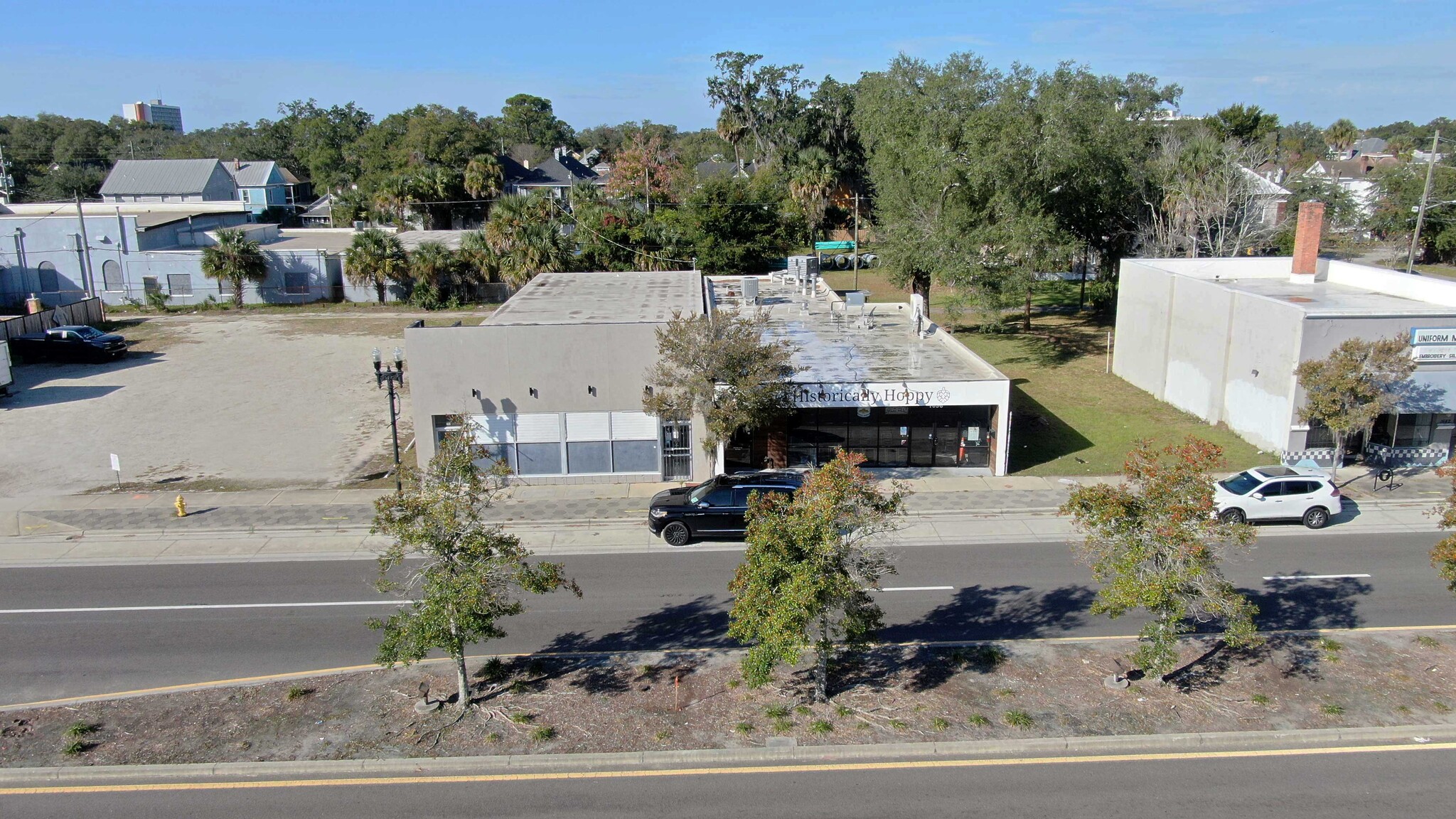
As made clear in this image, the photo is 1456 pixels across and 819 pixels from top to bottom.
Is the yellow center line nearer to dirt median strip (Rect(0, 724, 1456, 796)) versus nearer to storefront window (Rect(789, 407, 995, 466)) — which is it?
dirt median strip (Rect(0, 724, 1456, 796))

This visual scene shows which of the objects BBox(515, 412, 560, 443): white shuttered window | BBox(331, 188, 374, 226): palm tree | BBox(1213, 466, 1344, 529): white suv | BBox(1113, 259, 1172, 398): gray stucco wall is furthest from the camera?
BBox(331, 188, 374, 226): palm tree

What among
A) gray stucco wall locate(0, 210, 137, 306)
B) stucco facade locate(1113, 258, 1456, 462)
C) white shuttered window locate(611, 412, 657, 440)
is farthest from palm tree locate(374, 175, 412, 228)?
stucco facade locate(1113, 258, 1456, 462)

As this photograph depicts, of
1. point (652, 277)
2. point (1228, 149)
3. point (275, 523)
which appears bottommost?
point (275, 523)

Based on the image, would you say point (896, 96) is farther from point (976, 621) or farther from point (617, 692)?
point (617, 692)

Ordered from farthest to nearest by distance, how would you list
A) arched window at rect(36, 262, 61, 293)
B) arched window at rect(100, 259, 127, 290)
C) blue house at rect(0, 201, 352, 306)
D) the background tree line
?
1. arched window at rect(100, 259, 127, 290)
2. arched window at rect(36, 262, 61, 293)
3. blue house at rect(0, 201, 352, 306)
4. the background tree line

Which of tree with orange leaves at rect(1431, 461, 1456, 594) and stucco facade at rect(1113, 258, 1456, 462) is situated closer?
tree with orange leaves at rect(1431, 461, 1456, 594)

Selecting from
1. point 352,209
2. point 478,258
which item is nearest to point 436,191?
point 352,209

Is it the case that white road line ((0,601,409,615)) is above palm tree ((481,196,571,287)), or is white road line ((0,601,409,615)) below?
below

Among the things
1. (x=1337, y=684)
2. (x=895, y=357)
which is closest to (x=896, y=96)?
(x=895, y=357)
